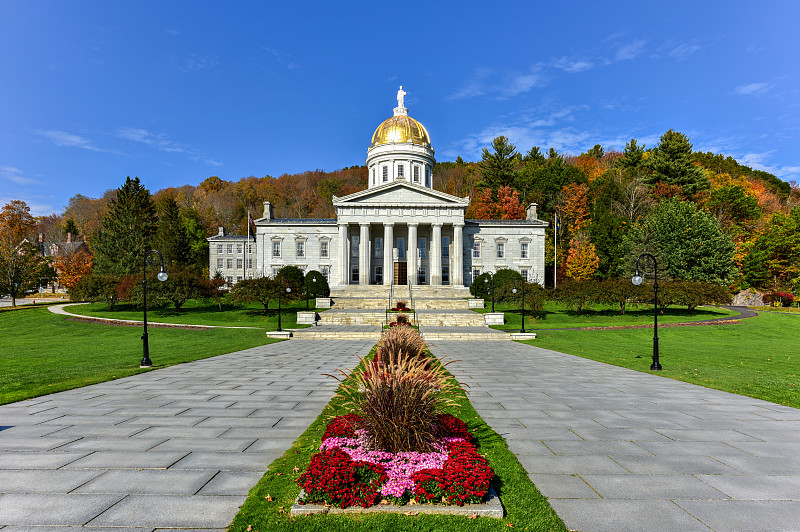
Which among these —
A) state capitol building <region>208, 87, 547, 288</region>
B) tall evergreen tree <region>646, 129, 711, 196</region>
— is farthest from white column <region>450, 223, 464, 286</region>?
tall evergreen tree <region>646, 129, 711, 196</region>

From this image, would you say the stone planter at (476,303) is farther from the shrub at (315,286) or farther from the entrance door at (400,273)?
the entrance door at (400,273)

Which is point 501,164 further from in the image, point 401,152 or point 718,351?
point 718,351

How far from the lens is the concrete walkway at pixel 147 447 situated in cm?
444

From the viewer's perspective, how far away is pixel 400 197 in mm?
54562

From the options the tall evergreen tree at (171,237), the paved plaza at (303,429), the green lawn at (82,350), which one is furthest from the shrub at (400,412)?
the tall evergreen tree at (171,237)

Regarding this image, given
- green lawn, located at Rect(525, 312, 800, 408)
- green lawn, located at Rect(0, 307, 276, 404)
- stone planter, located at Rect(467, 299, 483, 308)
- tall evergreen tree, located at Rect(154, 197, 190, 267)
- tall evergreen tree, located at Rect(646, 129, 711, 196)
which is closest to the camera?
green lawn, located at Rect(0, 307, 276, 404)

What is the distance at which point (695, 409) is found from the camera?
897cm

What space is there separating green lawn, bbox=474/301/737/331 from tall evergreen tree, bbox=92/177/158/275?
48034 mm

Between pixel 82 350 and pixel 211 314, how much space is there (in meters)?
18.5

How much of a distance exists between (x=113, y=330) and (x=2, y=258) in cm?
3301

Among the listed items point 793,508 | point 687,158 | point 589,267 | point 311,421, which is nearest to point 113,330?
point 311,421

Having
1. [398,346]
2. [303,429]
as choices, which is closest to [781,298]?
[398,346]

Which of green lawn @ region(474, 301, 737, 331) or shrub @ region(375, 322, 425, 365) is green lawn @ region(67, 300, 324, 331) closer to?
green lawn @ region(474, 301, 737, 331)

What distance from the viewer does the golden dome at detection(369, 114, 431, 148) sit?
6400 cm
